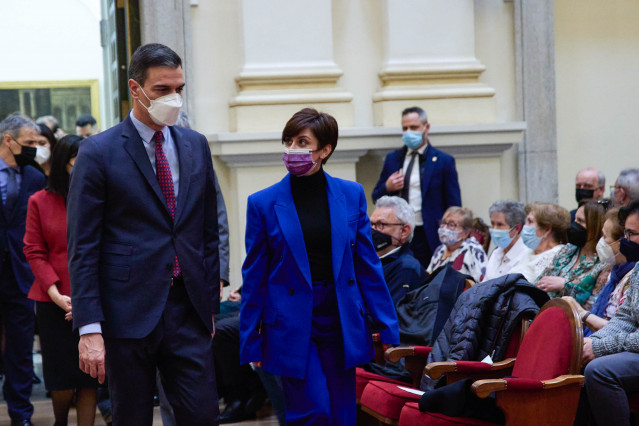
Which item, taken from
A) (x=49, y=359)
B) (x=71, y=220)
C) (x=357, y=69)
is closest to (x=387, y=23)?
(x=357, y=69)

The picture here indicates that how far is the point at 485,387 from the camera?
3.89m

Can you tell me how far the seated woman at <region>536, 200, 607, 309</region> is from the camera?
5.15 m

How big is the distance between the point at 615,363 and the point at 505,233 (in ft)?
7.59

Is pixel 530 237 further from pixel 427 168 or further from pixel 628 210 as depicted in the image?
pixel 628 210

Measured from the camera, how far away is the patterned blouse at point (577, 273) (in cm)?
514

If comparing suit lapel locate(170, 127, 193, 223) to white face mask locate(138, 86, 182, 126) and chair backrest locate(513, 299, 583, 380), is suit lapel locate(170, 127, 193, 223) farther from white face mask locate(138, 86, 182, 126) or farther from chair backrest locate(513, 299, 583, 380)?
chair backrest locate(513, 299, 583, 380)

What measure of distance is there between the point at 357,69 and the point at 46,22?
586cm

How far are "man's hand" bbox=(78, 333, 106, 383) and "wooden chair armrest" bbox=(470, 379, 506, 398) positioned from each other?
4.96 feet

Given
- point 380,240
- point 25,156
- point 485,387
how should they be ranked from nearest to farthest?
point 485,387, point 380,240, point 25,156

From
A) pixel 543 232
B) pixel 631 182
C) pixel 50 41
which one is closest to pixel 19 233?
pixel 543 232

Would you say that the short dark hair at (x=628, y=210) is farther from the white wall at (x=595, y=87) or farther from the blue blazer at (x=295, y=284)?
the white wall at (x=595, y=87)

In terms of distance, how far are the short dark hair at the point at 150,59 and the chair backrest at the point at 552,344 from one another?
6.50 feet

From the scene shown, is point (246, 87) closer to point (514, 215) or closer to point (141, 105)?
point (514, 215)

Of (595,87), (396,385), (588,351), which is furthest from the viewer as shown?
(595,87)
